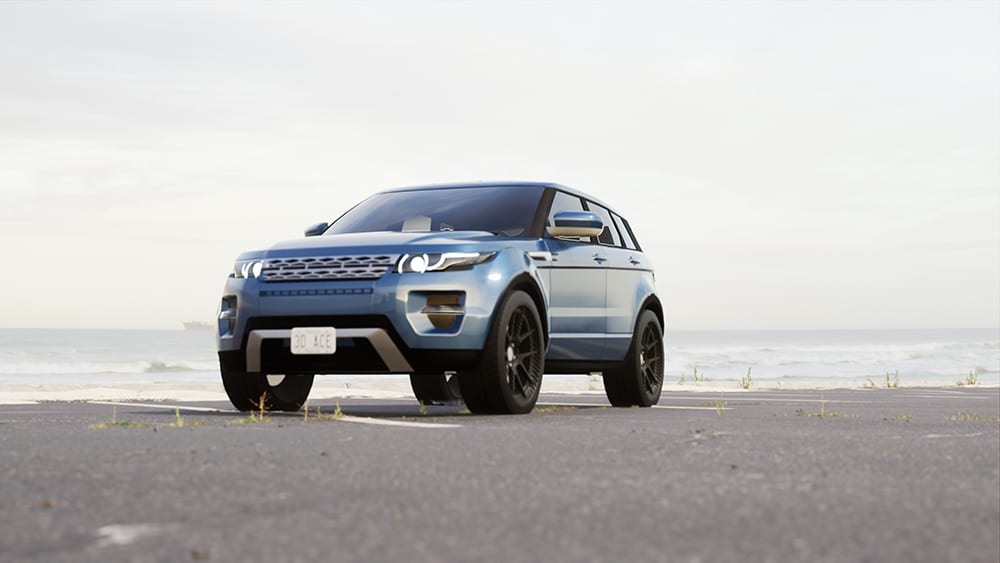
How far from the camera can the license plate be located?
7.75 m

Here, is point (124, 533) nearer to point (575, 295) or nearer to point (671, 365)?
point (575, 295)

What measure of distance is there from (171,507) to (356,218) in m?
5.89

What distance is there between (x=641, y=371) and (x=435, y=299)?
10.6 ft

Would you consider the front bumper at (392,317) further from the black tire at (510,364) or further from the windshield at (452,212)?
the windshield at (452,212)

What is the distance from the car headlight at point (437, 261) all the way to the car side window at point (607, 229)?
2488 millimetres

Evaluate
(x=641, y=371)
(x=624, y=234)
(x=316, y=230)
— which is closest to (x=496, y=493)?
(x=316, y=230)

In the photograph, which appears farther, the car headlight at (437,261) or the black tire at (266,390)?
the black tire at (266,390)

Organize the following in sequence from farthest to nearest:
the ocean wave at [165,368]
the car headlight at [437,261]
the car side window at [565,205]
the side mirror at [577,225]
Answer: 1. the ocean wave at [165,368]
2. the car side window at [565,205]
3. the side mirror at [577,225]
4. the car headlight at [437,261]

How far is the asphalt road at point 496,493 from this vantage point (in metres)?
3.20

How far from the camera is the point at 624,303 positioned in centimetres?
1009

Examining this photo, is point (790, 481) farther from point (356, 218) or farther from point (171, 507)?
point (356, 218)

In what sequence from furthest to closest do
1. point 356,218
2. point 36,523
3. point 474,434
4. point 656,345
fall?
point 656,345 < point 356,218 < point 474,434 < point 36,523

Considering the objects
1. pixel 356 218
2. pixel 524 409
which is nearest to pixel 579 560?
pixel 524 409

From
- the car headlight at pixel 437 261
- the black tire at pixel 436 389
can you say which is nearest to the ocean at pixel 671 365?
the black tire at pixel 436 389
